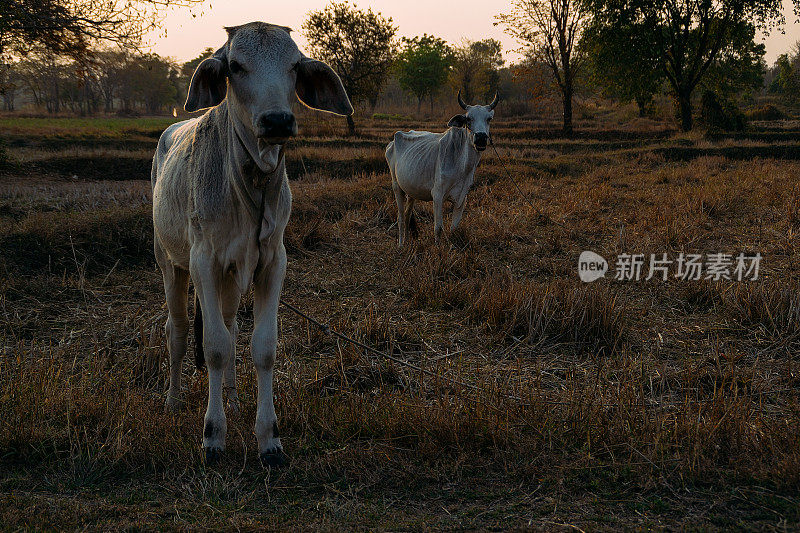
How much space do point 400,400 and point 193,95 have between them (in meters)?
1.83

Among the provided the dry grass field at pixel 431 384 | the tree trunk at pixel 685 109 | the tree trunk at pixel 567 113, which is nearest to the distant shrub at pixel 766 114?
the tree trunk at pixel 685 109

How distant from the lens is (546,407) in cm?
323

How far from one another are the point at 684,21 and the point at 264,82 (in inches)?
1163

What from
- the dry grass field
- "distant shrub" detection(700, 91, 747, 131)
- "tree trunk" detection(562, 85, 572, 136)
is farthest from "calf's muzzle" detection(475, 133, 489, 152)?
"distant shrub" detection(700, 91, 747, 131)

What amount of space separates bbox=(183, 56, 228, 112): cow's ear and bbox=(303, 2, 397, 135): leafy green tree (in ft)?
100

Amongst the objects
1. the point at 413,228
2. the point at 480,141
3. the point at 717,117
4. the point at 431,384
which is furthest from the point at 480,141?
the point at 717,117

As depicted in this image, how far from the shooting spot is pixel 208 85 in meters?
2.99

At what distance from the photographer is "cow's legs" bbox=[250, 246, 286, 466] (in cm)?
294

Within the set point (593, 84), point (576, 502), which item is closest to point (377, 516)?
point (576, 502)

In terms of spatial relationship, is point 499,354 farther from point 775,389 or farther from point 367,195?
point 367,195

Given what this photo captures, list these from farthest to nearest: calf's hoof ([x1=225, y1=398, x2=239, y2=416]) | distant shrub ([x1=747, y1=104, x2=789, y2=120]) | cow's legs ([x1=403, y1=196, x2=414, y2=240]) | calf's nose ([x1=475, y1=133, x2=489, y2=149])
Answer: distant shrub ([x1=747, y1=104, x2=789, y2=120]) < cow's legs ([x1=403, y1=196, x2=414, y2=240]) < calf's nose ([x1=475, y1=133, x2=489, y2=149]) < calf's hoof ([x1=225, y1=398, x2=239, y2=416])

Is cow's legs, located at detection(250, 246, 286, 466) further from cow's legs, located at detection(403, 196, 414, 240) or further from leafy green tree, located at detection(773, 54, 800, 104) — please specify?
leafy green tree, located at detection(773, 54, 800, 104)

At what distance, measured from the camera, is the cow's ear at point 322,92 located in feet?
10.1

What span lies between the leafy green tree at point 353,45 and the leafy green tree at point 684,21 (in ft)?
35.1
